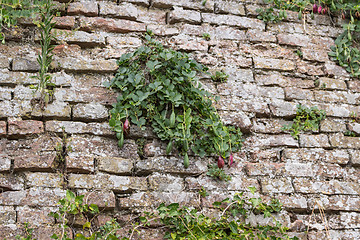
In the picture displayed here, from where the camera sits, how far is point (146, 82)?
8.20 ft

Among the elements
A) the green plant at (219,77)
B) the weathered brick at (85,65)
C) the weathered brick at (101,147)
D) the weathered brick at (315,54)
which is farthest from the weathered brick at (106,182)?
the weathered brick at (315,54)

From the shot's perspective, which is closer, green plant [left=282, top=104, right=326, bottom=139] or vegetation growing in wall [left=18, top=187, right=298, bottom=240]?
vegetation growing in wall [left=18, top=187, right=298, bottom=240]

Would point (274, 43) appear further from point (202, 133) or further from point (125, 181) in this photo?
point (125, 181)

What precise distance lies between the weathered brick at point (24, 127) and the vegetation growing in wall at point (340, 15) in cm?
174

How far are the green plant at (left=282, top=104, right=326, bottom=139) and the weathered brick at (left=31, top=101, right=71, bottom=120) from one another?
1350 mm

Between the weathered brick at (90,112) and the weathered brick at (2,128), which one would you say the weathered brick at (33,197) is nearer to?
the weathered brick at (2,128)

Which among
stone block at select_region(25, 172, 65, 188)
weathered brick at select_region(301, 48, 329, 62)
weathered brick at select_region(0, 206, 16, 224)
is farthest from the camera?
weathered brick at select_region(301, 48, 329, 62)

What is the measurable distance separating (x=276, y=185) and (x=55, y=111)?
136 centimetres

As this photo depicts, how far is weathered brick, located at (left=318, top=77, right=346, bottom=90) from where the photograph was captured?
2822 mm

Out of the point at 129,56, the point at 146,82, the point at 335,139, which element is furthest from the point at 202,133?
the point at 335,139

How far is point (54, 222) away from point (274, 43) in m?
1.90

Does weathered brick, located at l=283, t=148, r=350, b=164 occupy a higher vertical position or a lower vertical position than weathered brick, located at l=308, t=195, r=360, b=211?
higher

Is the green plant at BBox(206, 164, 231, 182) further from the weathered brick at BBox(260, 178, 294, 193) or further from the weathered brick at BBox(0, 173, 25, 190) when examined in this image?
the weathered brick at BBox(0, 173, 25, 190)

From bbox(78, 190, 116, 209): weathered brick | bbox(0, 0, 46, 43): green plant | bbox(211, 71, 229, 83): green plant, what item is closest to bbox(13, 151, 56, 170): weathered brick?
bbox(78, 190, 116, 209): weathered brick
